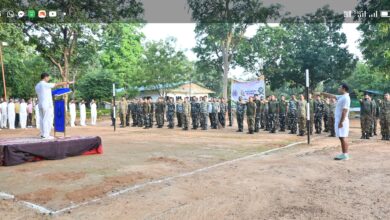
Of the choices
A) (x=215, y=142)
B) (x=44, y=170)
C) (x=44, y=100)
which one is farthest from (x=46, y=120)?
(x=215, y=142)

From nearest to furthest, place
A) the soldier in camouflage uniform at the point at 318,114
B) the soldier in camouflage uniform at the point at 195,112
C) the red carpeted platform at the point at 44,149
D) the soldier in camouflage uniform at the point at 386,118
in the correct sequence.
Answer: the red carpeted platform at the point at 44,149, the soldier in camouflage uniform at the point at 386,118, the soldier in camouflage uniform at the point at 318,114, the soldier in camouflage uniform at the point at 195,112

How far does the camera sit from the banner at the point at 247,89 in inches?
872

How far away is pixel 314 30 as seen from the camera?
3541cm

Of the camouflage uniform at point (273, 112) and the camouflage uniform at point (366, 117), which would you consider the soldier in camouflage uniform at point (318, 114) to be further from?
the camouflage uniform at point (366, 117)

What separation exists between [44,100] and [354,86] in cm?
4428

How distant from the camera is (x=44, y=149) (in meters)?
9.04

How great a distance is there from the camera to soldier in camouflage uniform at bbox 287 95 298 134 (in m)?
16.3

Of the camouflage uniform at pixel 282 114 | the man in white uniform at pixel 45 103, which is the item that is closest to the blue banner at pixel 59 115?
the man in white uniform at pixel 45 103

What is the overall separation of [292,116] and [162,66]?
67.2 ft

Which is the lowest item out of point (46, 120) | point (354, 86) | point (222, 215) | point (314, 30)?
point (222, 215)

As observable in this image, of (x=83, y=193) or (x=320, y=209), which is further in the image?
(x=83, y=193)

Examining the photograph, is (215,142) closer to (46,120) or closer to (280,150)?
(280,150)

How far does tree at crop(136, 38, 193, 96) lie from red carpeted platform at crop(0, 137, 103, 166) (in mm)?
25386

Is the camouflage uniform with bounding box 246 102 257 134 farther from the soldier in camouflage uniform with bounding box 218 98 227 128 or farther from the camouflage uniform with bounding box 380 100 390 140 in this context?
the camouflage uniform with bounding box 380 100 390 140
